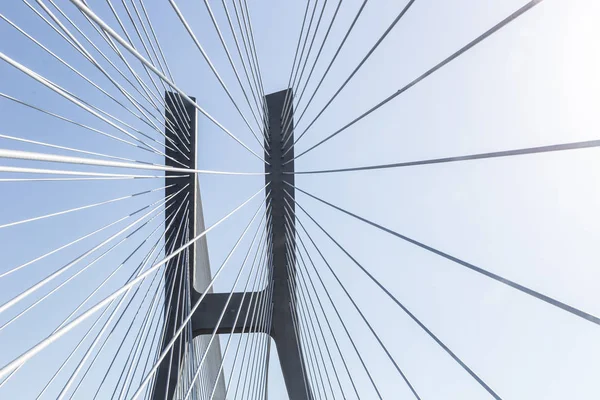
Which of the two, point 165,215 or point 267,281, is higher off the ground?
point 165,215

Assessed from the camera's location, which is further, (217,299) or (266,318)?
(217,299)

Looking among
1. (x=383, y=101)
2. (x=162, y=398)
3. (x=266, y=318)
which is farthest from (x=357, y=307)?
(x=162, y=398)

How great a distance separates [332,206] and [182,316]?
189 cm

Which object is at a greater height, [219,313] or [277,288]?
[277,288]

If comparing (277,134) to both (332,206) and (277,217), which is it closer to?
(277,217)

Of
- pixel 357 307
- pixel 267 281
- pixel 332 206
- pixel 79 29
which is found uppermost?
pixel 79 29

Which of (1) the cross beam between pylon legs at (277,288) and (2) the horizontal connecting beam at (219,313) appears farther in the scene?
(2) the horizontal connecting beam at (219,313)

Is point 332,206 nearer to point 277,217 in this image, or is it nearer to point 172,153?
Answer: point 277,217

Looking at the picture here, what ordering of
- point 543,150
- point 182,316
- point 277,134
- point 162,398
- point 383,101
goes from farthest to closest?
point 277,134 < point 182,316 < point 162,398 < point 383,101 < point 543,150

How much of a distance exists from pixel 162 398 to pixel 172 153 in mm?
2020

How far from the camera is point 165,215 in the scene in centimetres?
400

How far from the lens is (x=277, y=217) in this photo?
405cm

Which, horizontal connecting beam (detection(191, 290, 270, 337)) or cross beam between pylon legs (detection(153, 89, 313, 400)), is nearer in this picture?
cross beam between pylon legs (detection(153, 89, 313, 400))

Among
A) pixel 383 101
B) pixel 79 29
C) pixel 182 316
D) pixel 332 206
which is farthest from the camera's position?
pixel 182 316
